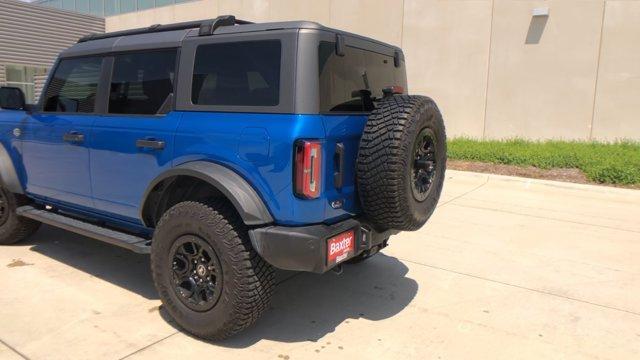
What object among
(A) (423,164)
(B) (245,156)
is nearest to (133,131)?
(B) (245,156)

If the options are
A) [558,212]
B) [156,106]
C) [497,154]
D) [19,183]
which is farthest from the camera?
[497,154]

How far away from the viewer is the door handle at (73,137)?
405 cm

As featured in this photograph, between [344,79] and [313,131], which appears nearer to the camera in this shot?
[313,131]

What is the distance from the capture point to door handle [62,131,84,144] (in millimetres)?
4055

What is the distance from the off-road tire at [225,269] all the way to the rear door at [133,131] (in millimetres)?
473

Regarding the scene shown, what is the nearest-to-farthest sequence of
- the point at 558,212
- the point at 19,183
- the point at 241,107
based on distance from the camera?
the point at 241,107 < the point at 19,183 < the point at 558,212

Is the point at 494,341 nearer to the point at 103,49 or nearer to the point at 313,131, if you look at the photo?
the point at 313,131

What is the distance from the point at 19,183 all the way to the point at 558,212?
22.2 feet

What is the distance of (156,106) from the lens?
3.63 metres

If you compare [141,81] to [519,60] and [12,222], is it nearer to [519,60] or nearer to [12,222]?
[12,222]

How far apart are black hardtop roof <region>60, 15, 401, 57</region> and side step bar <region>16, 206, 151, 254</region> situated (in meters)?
1.42

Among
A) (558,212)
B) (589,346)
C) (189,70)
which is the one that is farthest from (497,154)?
(189,70)

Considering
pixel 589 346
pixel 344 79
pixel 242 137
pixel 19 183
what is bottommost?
pixel 589 346

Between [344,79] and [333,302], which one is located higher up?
[344,79]
